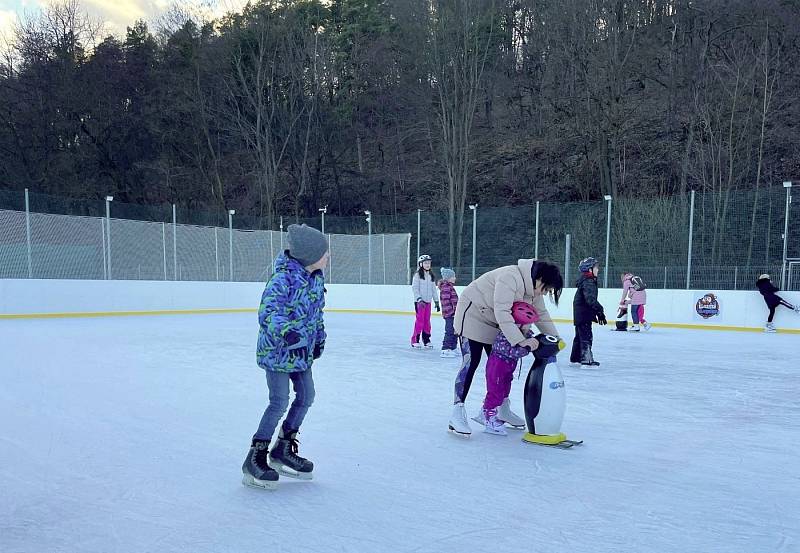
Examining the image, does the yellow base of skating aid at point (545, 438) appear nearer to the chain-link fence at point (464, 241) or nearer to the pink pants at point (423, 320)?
the pink pants at point (423, 320)

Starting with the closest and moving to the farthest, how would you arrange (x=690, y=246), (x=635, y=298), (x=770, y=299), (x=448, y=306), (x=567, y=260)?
1. (x=448, y=306)
2. (x=770, y=299)
3. (x=635, y=298)
4. (x=690, y=246)
5. (x=567, y=260)

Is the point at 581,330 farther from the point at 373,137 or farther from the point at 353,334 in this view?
the point at 373,137

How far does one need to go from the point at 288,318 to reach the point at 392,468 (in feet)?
3.45

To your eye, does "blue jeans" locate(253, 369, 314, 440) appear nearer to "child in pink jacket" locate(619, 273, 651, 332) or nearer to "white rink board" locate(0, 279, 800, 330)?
"child in pink jacket" locate(619, 273, 651, 332)

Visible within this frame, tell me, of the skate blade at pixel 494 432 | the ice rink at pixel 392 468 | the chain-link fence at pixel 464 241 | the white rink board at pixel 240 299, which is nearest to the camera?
the ice rink at pixel 392 468

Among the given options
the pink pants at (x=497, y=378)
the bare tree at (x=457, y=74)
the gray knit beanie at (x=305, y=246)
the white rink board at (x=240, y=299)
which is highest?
the bare tree at (x=457, y=74)

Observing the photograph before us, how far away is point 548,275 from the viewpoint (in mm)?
3891

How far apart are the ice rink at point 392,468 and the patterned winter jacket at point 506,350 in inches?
20.8

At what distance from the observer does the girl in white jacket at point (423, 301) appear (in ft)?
31.0

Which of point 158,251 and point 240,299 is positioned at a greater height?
point 158,251

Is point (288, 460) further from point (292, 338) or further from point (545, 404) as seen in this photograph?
point (545, 404)

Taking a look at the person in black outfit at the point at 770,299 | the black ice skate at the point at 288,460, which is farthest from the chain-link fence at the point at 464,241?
the black ice skate at the point at 288,460

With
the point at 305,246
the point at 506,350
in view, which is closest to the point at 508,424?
the point at 506,350

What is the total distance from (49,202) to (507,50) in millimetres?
24435
